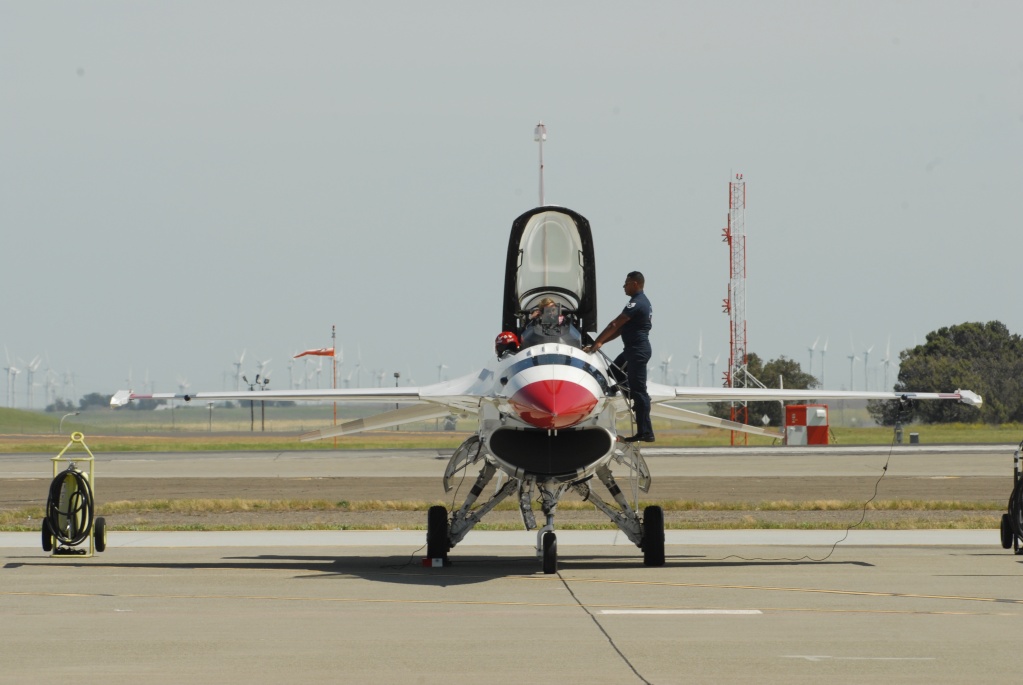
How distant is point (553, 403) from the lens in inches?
525

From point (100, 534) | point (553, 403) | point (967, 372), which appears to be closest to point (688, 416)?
point (553, 403)

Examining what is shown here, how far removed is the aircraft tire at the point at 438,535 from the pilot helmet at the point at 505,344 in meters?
2.47

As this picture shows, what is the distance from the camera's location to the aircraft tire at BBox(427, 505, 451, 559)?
16.6 metres

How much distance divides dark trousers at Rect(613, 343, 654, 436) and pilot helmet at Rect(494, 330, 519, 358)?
1.35 m

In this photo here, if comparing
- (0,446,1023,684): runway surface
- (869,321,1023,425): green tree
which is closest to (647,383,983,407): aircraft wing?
(0,446,1023,684): runway surface

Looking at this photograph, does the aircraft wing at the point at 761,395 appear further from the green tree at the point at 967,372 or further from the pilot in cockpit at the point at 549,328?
the green tree at the point at 967,372

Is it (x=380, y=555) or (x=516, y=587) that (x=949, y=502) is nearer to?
(x=380, y=555)

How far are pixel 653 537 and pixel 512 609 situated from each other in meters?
4.42

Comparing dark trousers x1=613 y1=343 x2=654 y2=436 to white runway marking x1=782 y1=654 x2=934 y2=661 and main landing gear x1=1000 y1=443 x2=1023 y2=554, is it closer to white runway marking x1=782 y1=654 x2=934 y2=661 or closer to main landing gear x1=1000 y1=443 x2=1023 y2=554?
main landing gear x1=1000 y1=443 x2=1023 y2=554

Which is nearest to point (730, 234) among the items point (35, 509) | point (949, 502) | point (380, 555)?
point (949, 502)

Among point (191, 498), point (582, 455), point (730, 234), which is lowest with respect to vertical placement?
point (191, 498)

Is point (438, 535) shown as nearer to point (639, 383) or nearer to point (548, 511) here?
point (548, 511)

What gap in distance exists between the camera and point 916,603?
12.6m

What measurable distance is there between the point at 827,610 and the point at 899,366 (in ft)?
287
